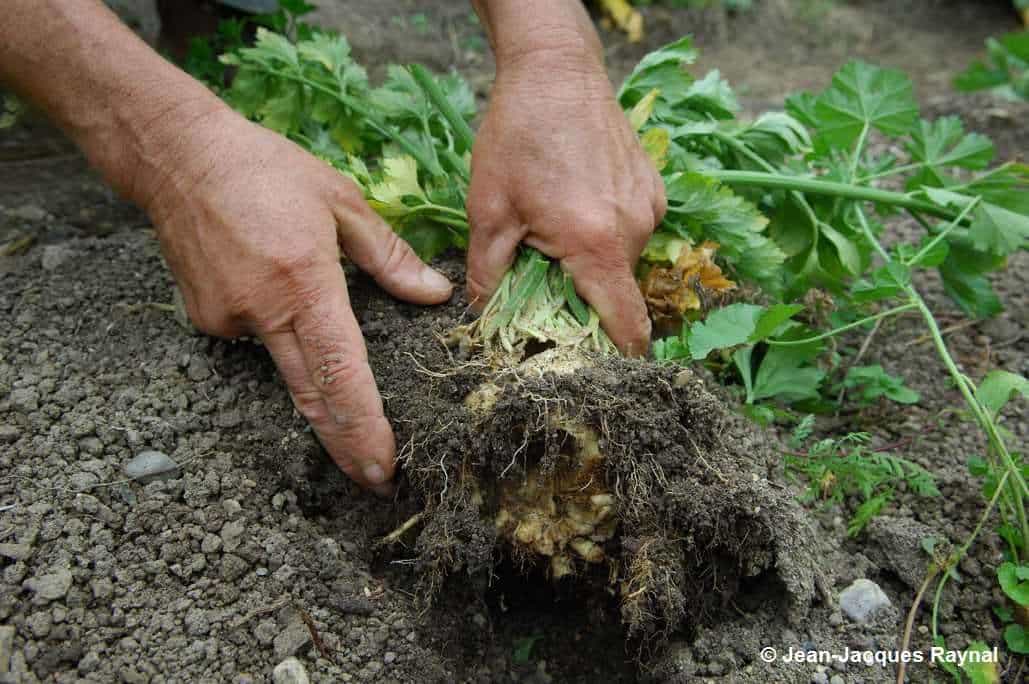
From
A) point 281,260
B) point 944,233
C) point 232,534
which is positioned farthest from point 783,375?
point 232,534

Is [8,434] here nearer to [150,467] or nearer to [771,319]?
[150,467]

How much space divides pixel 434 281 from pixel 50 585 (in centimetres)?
96

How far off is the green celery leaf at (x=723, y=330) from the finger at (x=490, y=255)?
1.40 feet

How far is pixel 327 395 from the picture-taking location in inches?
73.0

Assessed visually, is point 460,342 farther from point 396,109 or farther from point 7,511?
point 7,511

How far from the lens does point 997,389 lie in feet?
6.38

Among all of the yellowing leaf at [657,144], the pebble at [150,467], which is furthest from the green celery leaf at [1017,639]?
the pebble at [150,467]

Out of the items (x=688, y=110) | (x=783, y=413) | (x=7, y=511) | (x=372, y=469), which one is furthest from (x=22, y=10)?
(x=783, y=413)

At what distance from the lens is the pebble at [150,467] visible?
187 cm

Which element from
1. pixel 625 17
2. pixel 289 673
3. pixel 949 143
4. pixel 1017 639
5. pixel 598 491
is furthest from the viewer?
pixel 625 17

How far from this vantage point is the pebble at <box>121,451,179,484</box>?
1.87m

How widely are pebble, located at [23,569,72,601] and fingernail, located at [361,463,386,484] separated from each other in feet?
1.86

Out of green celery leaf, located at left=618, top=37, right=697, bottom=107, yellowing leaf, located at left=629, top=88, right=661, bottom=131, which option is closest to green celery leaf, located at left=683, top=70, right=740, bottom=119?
green celery leaf, located at left=618, top=37, right=697, bottom=107

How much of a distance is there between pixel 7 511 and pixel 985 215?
2377mm
